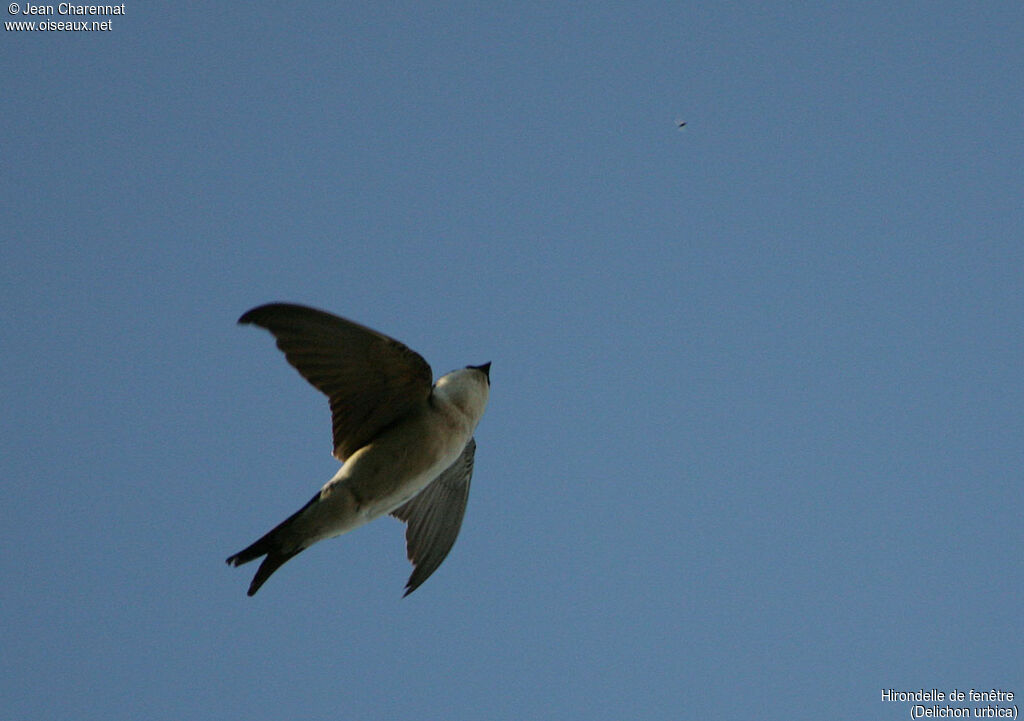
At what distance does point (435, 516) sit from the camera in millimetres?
6938

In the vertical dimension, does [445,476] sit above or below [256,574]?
above

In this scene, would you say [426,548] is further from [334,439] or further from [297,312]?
[297,312]

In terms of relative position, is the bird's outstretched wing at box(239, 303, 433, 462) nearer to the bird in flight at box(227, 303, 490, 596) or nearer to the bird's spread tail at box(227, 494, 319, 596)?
the bird in flight at box(227, 303, 490, 596)

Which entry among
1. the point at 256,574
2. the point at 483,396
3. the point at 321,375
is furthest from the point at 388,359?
the point at 256,574

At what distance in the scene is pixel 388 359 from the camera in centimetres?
594

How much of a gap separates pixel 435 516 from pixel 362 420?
1051 millimetres

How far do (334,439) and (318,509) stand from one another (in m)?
0.45

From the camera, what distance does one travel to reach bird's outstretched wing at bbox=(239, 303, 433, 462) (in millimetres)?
5684

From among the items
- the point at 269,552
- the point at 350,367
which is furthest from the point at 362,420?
the point at 269,552

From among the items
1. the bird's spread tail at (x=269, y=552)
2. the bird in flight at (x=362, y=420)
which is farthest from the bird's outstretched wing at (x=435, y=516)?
the bird's spread tail at (x=269, y=552)

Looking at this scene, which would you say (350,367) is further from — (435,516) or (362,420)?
(435,516)

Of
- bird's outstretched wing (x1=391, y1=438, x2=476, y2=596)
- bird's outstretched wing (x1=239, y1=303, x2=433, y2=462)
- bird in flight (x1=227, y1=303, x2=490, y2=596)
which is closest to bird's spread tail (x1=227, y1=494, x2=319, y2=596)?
bird in flight (x1=227, y1=303, x2=490, y2=596)

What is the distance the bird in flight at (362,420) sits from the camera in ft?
18.7

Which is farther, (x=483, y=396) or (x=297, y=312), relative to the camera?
(x=483, y=396)
